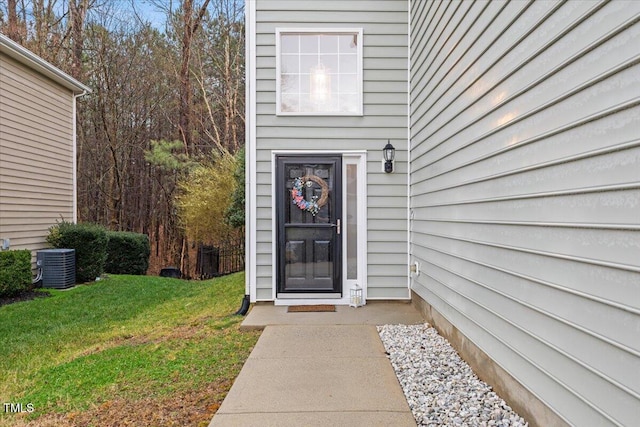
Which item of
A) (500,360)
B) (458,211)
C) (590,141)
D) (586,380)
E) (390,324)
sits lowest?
(390,324)

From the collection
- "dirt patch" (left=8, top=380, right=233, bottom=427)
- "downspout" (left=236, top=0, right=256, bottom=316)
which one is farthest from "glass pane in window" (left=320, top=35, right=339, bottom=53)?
"dirt patch" (left=8, top=380, right=233, bottom=427)

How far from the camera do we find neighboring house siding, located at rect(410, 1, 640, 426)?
149cm

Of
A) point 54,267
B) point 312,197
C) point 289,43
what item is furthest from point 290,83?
point 54,267

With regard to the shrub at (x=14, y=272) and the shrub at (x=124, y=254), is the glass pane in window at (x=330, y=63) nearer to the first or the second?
the shrub at (x=14, y=272)

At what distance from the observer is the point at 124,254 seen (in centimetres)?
1046

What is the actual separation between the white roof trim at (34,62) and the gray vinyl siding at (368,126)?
4.74m

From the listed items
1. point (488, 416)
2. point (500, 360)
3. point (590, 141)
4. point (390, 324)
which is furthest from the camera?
point (390, 324)

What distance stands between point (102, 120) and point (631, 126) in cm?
1441

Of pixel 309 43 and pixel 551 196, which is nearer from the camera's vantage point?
pixel 551 196

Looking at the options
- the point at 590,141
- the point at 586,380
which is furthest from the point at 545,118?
the point at 586,380

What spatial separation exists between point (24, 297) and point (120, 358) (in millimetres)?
4365

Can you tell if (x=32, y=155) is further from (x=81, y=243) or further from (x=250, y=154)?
(x=250, y=154)

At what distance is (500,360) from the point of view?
246cm

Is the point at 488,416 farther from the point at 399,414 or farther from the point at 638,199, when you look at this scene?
the point at 638,199
